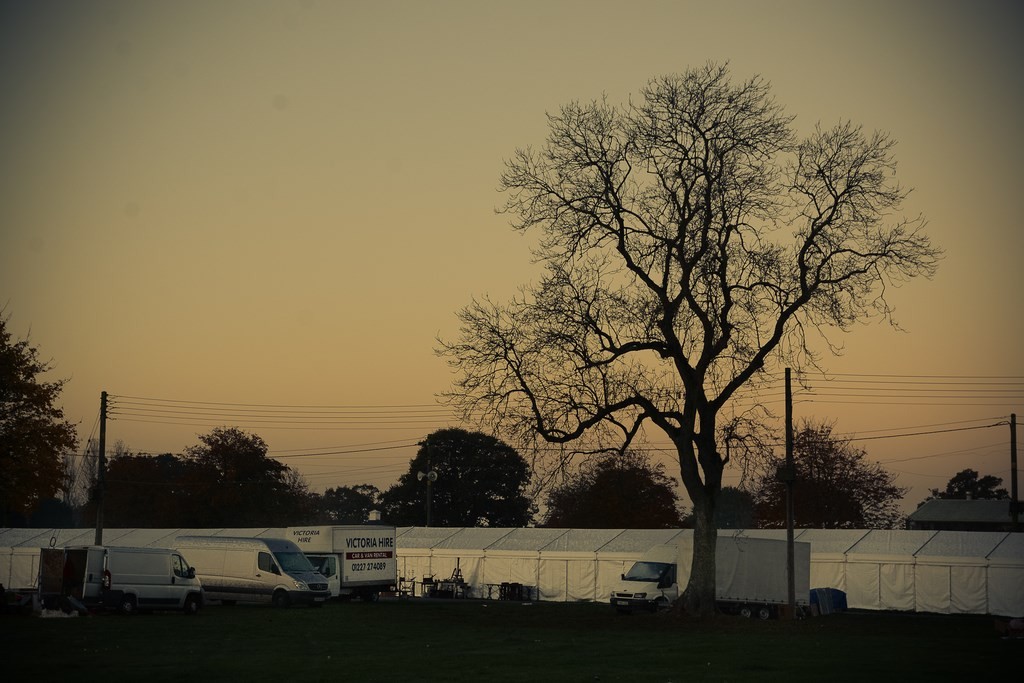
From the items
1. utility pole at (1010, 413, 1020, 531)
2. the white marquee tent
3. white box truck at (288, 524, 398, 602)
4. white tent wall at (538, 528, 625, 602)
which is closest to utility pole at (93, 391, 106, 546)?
the white marquee tent

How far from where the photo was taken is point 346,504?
18512 cm

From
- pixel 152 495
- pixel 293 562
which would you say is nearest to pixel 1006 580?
pixel 293 562

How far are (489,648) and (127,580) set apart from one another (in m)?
16.2

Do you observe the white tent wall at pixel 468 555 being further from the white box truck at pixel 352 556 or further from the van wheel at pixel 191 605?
the van wheel at pixel 191 605

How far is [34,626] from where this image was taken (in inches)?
1173

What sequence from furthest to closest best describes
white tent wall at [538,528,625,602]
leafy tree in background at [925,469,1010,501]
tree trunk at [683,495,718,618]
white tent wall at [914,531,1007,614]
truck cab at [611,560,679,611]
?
1. leafy tree in background at [925,469,1010,501]
2. white tent wall at [538,528,625,602]
3. white tent wall at [914,531,1007,614]
4. truck cab at [611,560,679,611]
5. tree trunk at [683,495,718,618]

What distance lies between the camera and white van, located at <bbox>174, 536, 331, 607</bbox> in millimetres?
42344

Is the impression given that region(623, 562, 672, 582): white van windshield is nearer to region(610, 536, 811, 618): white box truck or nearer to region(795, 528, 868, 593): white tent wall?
region(610, 536, 811, 618): white box truck

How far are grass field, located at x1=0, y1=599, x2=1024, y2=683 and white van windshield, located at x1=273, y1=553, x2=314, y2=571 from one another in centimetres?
386

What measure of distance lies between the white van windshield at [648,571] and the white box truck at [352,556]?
11.1 m

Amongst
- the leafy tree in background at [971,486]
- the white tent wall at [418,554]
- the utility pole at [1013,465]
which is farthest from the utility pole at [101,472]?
the leafy tree in background at [971,486]

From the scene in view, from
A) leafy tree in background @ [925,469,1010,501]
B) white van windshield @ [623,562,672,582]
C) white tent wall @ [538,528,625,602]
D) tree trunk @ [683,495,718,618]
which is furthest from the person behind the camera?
leafy tree in background @ [925,469,1010,501]

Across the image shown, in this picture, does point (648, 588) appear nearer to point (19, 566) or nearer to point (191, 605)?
point (191, 605)

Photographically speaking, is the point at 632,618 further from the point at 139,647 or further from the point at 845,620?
the point at 139,647
